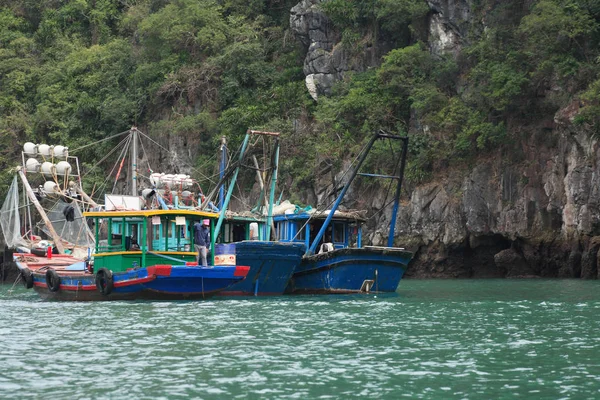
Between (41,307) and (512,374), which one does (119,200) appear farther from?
(512,374)

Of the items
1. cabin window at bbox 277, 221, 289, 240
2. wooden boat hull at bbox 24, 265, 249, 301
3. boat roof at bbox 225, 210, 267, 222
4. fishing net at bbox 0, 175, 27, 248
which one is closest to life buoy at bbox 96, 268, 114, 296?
wooden boat hull at bbox 24, 265, 249, 301

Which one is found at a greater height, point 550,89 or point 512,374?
point 550,89

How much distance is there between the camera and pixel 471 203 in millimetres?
39219

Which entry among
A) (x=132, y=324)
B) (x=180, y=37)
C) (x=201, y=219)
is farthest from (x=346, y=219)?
(x=180, y=37)

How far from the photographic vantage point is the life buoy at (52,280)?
89.3 feet

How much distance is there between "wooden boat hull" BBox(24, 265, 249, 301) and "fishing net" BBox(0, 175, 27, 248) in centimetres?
936

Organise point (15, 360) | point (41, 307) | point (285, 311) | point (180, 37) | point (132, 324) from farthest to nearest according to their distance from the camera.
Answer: point (180, 37) < point (41, 307) < point (285, 311) < point (132, 324) < point (15, 360)

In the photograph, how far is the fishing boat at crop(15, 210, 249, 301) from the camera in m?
25.3

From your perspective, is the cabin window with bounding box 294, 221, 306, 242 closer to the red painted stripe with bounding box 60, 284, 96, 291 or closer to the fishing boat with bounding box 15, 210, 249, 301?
the fishing boat with bounding box 15, 210, 249, 301

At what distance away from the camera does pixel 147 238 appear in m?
26.3

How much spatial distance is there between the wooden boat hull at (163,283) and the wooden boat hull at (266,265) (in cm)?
100

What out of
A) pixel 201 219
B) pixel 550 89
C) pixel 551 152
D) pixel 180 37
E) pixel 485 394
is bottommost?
pixel 485 394

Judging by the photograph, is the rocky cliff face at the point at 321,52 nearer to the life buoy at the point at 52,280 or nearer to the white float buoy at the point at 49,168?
the white float buoy at the point at 49,168

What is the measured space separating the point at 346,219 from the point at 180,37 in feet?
87.2
